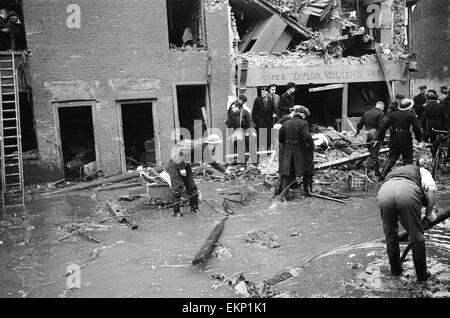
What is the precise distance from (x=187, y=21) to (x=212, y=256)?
12.4 m

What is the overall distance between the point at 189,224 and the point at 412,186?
482 cm

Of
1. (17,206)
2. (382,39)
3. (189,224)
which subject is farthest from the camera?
(382,39)

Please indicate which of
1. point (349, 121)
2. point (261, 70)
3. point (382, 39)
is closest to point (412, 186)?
point (261, 70)

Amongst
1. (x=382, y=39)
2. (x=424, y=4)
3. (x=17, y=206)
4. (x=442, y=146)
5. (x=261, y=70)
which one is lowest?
(x=17, y=206)

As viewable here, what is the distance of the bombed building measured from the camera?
44.4ft

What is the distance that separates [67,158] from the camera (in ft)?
51.0

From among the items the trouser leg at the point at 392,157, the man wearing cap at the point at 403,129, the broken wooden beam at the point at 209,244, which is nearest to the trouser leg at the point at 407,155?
the man wearing cap at the point at 403,129

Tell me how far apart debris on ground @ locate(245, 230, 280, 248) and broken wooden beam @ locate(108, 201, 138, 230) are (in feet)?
7.90

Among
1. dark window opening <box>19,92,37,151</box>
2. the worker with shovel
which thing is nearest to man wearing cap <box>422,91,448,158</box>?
the worker with shovel

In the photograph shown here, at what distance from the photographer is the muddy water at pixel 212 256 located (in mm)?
5703

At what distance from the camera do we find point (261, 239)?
7.66m

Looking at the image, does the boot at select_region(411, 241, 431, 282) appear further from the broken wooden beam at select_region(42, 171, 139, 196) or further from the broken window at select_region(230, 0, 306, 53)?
the broken window at select_region(230, 0, 306, 53)

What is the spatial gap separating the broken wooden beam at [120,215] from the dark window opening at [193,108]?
5686 mm
